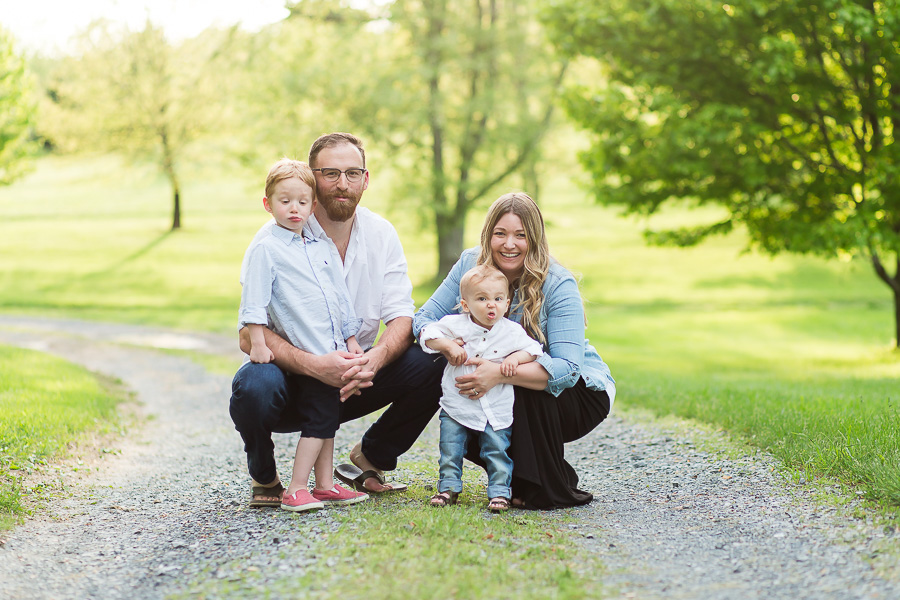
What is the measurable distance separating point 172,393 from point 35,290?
21.0 m

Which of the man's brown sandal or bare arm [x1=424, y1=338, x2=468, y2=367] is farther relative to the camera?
the man's brown sandal

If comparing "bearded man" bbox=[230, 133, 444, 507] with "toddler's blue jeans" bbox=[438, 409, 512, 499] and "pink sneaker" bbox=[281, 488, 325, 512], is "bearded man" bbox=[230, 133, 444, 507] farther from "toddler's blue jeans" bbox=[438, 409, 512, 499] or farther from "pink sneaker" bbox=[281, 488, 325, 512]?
"toddler's blue jeans" bbox=[438, 409, 512, 499]

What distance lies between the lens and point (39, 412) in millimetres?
7398

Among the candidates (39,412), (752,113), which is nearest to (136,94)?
(752,113)

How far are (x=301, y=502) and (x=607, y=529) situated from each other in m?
1.68

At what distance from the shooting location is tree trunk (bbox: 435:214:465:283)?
25.7m

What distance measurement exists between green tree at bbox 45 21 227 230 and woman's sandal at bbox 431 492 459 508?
34103 mm

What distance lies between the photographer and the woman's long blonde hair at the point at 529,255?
4887 millimetres

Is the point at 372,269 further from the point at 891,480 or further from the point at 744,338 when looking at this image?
the point at 744,338

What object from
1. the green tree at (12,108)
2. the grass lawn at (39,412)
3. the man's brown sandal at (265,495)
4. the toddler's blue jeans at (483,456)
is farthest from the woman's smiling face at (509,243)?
the green tree at (12,108)

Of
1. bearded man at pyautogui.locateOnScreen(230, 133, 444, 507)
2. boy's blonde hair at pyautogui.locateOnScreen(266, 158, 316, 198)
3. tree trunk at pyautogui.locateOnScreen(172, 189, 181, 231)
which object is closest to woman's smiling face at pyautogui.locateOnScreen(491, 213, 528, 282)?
bearded man at pyautogui.locateOnScreen(230, 133, 444, 507)

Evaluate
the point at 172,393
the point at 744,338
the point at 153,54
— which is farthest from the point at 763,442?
the point at 153,54

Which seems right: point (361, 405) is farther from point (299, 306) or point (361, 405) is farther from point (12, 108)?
point (12, 108)

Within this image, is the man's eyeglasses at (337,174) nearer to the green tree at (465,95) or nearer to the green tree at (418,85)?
the green tree at (418,85)
